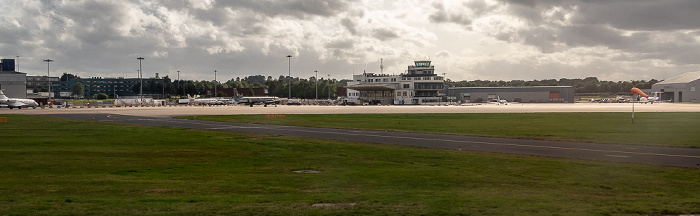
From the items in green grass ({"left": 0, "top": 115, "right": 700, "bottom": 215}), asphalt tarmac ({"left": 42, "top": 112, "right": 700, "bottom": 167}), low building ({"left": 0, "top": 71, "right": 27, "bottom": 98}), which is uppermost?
low building ({"left": 0, "top": 71, "right": 27, "bottom": 98})

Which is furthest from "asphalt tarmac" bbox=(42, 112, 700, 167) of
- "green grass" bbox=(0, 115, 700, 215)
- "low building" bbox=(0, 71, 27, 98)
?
"low building" bbox=(0, 71, 27, 98)

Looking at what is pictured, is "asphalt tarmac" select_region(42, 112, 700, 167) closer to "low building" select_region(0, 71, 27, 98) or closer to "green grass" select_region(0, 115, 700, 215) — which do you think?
"green grass" select_region(0, 115, 700, 215)

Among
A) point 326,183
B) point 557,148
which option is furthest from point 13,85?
point 326,183

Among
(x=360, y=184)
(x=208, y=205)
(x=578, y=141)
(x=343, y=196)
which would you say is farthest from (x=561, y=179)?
(x=578, y=141)

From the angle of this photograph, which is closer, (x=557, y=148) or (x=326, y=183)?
(x=326, y=183)

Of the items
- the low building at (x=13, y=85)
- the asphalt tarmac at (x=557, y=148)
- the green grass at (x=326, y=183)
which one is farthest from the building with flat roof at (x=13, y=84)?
the green grass at (x=326, y=183)

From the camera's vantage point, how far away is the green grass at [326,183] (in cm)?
1506

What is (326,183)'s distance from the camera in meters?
20.5

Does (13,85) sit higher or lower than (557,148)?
higher

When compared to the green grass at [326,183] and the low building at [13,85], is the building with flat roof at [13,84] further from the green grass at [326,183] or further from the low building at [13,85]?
the green grass at [326,183]

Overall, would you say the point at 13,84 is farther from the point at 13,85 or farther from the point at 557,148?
the point at 557,148

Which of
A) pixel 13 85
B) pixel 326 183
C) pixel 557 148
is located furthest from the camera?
pixel 13 85

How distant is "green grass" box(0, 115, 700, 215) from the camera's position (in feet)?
49.4

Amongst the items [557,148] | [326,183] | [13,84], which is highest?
[13,84]
